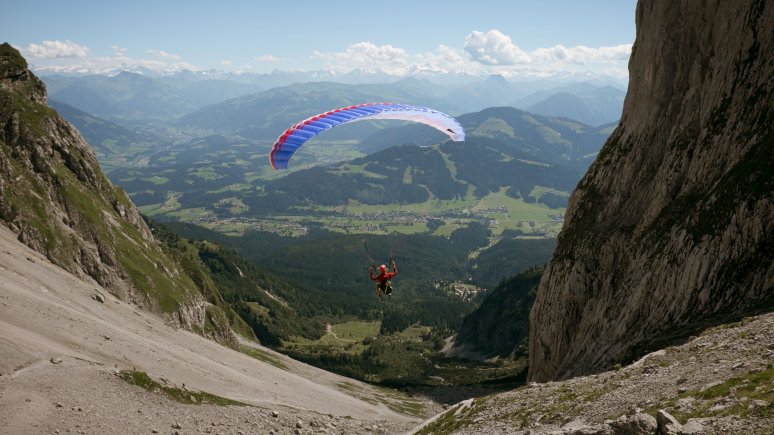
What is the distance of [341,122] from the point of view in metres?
61.9

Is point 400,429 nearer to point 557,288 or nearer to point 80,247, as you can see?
point 557,288

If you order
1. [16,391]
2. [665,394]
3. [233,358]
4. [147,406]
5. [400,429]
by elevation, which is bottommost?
[233,358]

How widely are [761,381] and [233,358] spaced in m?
73.7

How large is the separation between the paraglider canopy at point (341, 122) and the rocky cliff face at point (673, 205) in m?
16.8

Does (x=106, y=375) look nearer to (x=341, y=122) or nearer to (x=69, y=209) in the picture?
(x=341, y=122)

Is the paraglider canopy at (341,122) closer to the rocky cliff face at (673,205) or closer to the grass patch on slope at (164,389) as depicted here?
the rocky cliff face at (673,205)

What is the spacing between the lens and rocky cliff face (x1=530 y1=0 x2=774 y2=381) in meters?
36.9

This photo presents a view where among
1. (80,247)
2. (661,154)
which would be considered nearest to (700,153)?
(661,154)

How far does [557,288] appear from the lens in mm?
60875

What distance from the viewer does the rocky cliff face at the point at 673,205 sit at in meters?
36.9

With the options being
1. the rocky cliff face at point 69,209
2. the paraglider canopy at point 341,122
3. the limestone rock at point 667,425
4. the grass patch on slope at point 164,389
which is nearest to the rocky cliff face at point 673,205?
the limestone rock at point 667,425

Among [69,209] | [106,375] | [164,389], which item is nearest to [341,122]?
[164,389]

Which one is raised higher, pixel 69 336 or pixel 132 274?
pixel 69 336

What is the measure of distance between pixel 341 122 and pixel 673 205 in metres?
32.5
